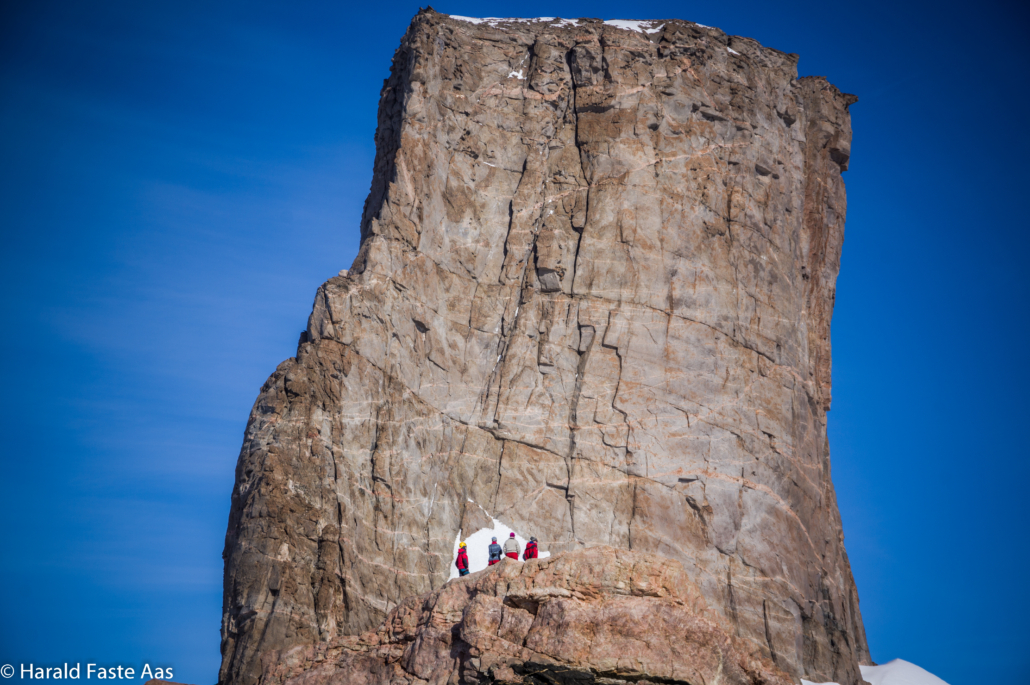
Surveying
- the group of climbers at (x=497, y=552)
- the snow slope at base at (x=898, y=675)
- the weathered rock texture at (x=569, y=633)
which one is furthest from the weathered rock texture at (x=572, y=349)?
the weathered rock texture at (x=569, y=633)

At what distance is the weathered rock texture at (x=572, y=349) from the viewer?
34125mm

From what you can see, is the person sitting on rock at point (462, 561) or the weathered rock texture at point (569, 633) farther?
the person sitting on rock at point (462, 561)

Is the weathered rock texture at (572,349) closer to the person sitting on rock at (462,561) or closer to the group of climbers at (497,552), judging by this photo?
the group of climbers at (497,552)

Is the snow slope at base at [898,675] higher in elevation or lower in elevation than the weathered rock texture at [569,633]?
higher

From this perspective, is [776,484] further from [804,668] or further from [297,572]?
[297,572]

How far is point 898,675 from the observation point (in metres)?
40.0

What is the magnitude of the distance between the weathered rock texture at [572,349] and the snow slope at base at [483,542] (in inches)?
19.3

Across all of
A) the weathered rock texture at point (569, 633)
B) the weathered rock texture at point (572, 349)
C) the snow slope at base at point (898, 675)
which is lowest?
the weathered rock texture at point (569, 633)

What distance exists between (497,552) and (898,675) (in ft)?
63.0

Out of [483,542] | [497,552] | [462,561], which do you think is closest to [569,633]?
[497,552]

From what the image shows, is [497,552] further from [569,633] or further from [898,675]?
[898,675]

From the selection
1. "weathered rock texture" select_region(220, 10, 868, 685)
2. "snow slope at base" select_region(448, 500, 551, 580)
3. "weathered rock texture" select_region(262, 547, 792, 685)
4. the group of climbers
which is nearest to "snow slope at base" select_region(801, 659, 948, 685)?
"weathered rock texture" select_region(220, 10, 868, 685)

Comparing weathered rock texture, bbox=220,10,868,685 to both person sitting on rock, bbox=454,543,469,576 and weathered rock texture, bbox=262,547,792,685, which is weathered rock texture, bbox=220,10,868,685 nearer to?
person sitting on rock, bbox=454,543,469,576

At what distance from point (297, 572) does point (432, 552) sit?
4.64 metres
